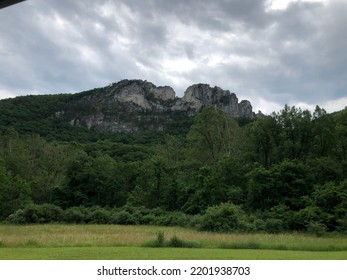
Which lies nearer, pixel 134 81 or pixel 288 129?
pixel 288 129

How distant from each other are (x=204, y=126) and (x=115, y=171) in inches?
588

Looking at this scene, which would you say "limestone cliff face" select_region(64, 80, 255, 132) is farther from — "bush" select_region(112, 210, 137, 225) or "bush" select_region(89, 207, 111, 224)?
"bush" select_region(112, 210, 137, 225)

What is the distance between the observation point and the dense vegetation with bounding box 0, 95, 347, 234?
3259 centimetres

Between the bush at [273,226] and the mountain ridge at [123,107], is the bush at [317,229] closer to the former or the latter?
the bush at [273,226]

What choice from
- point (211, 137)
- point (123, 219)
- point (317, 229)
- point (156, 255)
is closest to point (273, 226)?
point (317, 229)

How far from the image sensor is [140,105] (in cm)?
15062

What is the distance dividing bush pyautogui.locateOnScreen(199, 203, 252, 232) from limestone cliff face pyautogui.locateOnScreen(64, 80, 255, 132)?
88199mm

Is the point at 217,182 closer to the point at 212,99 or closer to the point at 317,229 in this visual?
the point at 317,229

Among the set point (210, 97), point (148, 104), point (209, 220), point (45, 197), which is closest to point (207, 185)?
point (209, 220)

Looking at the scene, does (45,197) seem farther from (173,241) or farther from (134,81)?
(134,81)

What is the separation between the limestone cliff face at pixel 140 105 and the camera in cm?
12838

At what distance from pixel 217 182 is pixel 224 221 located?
12927 millimetres

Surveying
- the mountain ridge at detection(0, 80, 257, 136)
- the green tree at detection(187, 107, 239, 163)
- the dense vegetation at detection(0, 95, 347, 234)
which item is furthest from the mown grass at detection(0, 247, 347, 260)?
the mountain ridge at detection(0, 80, 257, 136)

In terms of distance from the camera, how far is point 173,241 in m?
17.2
